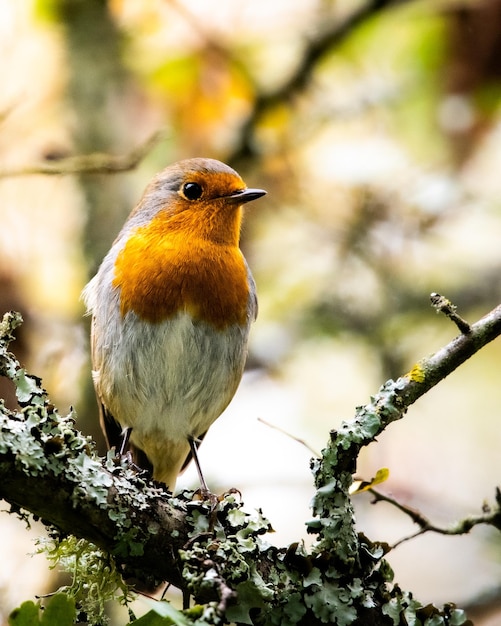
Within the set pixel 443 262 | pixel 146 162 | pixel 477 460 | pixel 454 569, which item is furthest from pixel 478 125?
pixel 454 569

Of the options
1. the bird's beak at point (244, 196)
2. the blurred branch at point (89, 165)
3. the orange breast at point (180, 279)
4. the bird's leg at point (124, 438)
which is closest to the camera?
the blurred branch at point (89, 165)

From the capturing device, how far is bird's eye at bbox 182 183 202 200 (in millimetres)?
4176

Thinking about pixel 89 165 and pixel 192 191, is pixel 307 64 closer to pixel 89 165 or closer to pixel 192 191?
pixel 192 191

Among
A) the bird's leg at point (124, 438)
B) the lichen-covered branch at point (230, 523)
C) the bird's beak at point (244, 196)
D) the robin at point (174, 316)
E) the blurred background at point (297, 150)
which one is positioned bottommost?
the lichen-covered branch at point (230, 523)

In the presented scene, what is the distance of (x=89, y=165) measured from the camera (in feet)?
13.0

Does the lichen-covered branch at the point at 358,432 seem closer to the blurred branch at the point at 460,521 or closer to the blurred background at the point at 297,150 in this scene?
the blurred branch at the point at 460,521

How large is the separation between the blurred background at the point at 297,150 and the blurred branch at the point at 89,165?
91 cm

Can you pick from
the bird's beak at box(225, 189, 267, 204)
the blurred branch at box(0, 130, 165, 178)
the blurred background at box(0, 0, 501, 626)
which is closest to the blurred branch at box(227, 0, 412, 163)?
the blurred background at box(0, 0, 501, 626)

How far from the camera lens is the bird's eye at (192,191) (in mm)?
4176

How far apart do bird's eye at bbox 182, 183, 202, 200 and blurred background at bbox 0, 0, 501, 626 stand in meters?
0.93

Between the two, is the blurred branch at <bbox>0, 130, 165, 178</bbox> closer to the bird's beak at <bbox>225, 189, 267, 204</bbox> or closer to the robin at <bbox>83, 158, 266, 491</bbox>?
the robin at <bbox>83, 158, 266, 491</bbox>

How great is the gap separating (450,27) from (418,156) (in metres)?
0.82

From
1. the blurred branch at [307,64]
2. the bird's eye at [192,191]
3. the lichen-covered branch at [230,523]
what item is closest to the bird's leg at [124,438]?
the bird's eye at [192,191]

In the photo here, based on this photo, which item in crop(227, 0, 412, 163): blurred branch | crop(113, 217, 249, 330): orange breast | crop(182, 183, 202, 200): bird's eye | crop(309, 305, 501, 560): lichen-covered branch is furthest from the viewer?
crop(227, 0, 412, 163): blurred branch
